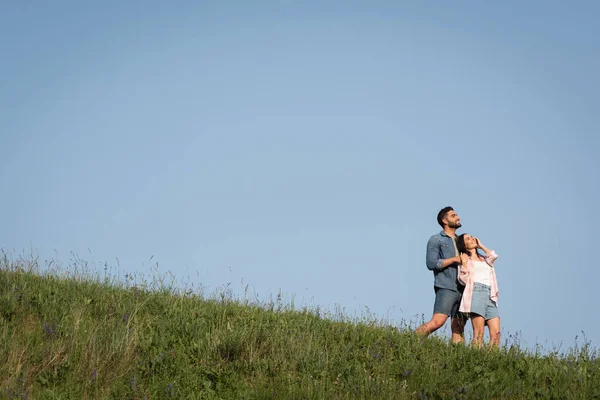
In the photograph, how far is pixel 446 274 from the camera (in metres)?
11.2

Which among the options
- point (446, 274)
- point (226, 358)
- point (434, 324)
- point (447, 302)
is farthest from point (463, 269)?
point (226, 358)

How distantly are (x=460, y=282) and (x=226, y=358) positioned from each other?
5.14m

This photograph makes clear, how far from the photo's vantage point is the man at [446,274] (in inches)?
433

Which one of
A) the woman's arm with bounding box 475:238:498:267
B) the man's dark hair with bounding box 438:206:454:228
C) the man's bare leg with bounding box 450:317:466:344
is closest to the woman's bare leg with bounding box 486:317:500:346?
the man's bare leg with bounding box 450:317:466:344

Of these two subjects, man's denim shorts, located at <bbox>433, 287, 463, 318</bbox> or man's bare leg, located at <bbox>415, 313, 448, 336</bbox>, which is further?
man's denim shorts, located at <bbox>433, 287, 463, 318</bbox>

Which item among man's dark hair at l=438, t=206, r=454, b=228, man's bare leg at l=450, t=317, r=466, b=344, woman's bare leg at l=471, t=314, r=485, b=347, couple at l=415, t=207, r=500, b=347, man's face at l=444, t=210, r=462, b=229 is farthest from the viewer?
man's dark hair at l=438, t=206, r=454, b=228

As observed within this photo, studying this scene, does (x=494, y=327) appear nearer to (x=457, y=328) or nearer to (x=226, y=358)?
(x=457, y=328)

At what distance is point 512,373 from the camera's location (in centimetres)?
793

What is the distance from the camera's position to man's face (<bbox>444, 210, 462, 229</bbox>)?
37.5 feet

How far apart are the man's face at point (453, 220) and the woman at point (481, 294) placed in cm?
65

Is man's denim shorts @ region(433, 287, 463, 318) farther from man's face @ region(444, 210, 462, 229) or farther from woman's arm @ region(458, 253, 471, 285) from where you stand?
man's face @ region(444, 210, 462, 229)

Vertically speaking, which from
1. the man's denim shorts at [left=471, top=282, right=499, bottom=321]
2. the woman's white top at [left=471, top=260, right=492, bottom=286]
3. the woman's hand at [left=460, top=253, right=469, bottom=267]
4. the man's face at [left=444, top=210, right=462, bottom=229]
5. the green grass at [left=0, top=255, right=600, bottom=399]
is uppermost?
the man's face at [left=444, top=210, right=462, bottom=229]

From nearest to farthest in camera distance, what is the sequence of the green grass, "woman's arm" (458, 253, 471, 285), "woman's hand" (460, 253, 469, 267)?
1. the green grass
2. "woman's arm" (458, 253, 471, 285)
3. "woman's hand" (460, 253, 469, 267)

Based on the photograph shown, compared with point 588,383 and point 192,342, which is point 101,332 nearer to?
point 192,342
